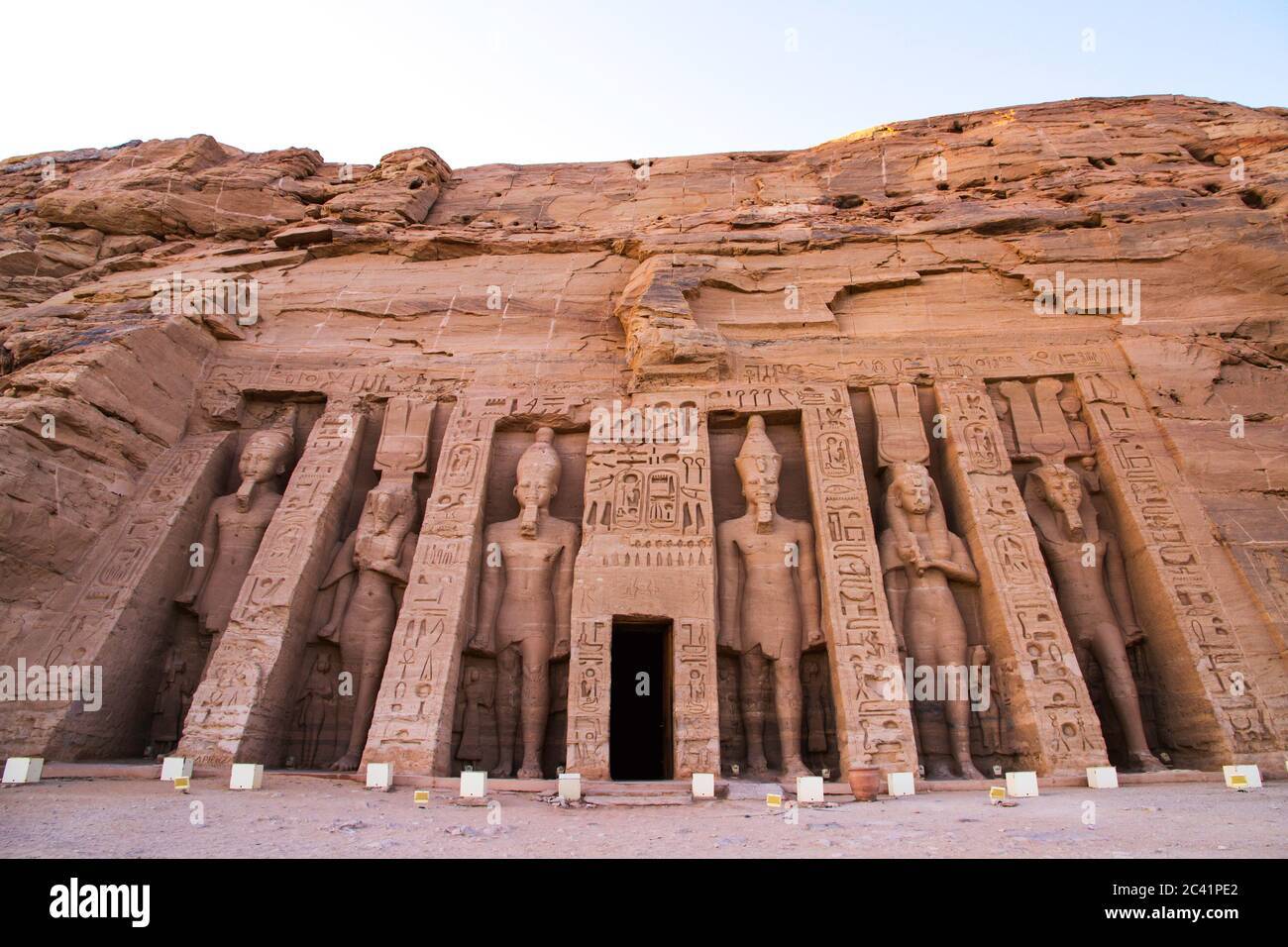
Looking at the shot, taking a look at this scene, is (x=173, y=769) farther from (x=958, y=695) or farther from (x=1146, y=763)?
(x=1146, y=763)

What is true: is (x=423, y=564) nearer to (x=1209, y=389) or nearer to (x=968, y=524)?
(x=968, y=524)

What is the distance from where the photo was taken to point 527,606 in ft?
28.3

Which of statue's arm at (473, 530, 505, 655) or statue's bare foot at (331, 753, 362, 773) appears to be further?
statue's arm at (473, 530, 505, 655)

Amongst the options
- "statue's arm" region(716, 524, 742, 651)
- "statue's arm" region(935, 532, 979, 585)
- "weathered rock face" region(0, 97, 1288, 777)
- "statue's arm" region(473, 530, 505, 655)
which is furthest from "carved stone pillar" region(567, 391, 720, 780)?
"statue's arm" region(935, 532, 979, 585)

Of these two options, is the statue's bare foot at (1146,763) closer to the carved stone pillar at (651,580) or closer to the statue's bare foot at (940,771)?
the statue's bare foot at (940,771)

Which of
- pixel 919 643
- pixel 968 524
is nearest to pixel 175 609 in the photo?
pixel 919 643

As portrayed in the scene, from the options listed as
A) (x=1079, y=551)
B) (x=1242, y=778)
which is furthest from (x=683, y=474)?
(x=1242, y=778)

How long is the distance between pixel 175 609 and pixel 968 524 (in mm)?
8897

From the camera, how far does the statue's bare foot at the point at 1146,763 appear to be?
7441 millimetres

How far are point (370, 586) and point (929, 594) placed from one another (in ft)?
19.8

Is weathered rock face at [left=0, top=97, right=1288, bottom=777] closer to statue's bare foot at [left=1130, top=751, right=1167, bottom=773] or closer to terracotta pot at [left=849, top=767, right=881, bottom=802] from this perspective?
statue's bare foot at [left=1130, top=751, right=1167, bottom=773]

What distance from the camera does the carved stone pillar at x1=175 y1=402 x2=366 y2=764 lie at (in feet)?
24.7

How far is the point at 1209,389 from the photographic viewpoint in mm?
9656

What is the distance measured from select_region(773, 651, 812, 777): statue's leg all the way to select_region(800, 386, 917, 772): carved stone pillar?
0.38 metres
